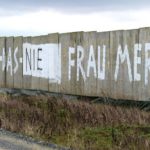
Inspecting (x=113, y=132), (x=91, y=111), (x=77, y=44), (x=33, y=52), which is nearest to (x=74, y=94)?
(x=77, y=44)

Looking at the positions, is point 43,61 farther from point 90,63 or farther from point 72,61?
point 90,63

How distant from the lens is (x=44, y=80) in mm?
20031

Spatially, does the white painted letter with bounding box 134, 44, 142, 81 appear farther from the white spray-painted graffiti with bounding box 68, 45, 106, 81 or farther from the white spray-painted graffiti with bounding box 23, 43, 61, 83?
the white spray-painted graffiti with bounding box 23, 43, 61, 83

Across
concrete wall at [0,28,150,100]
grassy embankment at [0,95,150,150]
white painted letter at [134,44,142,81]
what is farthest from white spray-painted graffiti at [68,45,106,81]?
grassy embankment at [0,95,150,150]

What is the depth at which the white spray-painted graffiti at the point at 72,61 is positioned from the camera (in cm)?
1543

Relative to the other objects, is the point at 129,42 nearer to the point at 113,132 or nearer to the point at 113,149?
the point at 113,132

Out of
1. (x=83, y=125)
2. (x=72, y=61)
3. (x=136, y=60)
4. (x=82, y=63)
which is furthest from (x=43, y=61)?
(x=83, y=125)

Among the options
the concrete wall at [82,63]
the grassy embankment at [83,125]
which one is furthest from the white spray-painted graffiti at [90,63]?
the grassy embankment at [83,125]

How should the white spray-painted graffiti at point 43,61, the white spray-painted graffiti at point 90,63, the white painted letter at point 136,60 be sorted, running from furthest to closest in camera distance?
the white spray-painted graffiti at point 43,61 < the white spray-painted graffiti at point 90,63 < the white painted letter at point 136,60

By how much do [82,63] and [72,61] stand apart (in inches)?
23.7

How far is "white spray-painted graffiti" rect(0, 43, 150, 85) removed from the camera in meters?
15.4

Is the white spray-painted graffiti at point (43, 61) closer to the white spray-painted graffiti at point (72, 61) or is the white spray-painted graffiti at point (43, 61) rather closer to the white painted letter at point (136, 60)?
the white spray-painted graffiti at point (72, 61)

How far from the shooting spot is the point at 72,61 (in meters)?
18.3

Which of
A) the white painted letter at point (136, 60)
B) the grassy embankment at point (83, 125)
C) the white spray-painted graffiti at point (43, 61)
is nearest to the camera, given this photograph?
the grassy embankment at point (83, 125)
